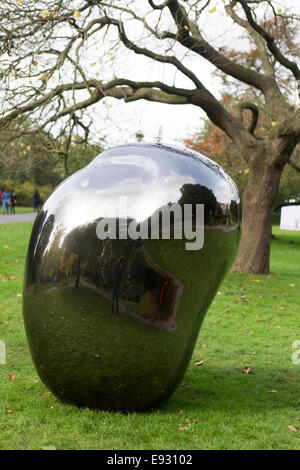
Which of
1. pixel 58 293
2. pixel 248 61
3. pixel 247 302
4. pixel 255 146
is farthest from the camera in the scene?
pixel 248 61

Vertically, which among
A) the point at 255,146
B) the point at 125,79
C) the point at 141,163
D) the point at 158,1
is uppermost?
the point at 158,1

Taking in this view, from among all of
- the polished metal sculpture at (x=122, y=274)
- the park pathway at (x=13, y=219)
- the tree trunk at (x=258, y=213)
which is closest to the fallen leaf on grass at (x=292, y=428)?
the polished metal sculpture at (x=122, y=274)

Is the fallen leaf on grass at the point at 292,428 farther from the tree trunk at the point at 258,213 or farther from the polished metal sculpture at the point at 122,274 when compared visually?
the tree trunk at the point at 258,213

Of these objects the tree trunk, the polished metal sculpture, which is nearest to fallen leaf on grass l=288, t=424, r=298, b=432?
the polished metal sculpture

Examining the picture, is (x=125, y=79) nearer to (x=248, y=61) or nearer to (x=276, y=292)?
(x=276, y=292)

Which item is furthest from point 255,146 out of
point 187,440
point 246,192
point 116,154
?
point 187,440

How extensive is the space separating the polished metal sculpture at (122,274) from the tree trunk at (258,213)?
32.7 feet

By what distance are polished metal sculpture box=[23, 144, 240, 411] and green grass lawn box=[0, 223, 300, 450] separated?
315 millimetres

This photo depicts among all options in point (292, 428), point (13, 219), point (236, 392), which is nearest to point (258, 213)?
point (236, 392)

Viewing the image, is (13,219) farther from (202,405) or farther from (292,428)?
(292,428)

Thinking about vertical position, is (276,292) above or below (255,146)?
below

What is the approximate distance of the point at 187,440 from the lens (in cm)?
417

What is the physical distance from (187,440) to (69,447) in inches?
40.1

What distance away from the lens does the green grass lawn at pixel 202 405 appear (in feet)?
13.6
